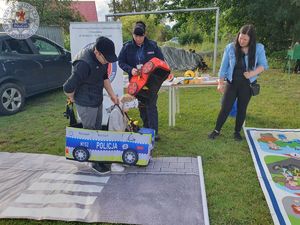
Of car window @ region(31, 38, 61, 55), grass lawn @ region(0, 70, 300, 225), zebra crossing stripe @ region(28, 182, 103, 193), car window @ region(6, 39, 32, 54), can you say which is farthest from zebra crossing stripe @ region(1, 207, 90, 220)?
car window @ region(31, 38, 61, 55)

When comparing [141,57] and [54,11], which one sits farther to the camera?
[54,11]

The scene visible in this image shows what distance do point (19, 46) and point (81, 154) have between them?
13.9ft

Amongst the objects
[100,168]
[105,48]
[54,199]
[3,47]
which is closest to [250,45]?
[105,48]

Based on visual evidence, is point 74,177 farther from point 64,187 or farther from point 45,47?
point 45,47

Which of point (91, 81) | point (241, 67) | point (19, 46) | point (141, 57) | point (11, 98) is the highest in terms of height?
point (19, 46)

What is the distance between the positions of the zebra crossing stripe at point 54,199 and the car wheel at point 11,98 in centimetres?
359

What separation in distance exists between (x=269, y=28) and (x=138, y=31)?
36.8ft

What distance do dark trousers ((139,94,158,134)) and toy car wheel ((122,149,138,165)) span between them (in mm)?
892

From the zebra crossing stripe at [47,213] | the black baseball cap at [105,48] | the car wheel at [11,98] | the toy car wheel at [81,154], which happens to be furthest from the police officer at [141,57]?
the car wheel at [11,98]

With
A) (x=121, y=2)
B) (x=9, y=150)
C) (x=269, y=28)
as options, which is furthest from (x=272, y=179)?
(x=121, y=2)

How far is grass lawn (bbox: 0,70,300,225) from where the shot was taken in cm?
307

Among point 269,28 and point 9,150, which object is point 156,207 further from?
point 269,28

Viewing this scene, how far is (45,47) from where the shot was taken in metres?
7.62

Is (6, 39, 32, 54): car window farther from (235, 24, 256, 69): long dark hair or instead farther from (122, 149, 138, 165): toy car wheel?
(235, 24, 256, 69): long dark hair
